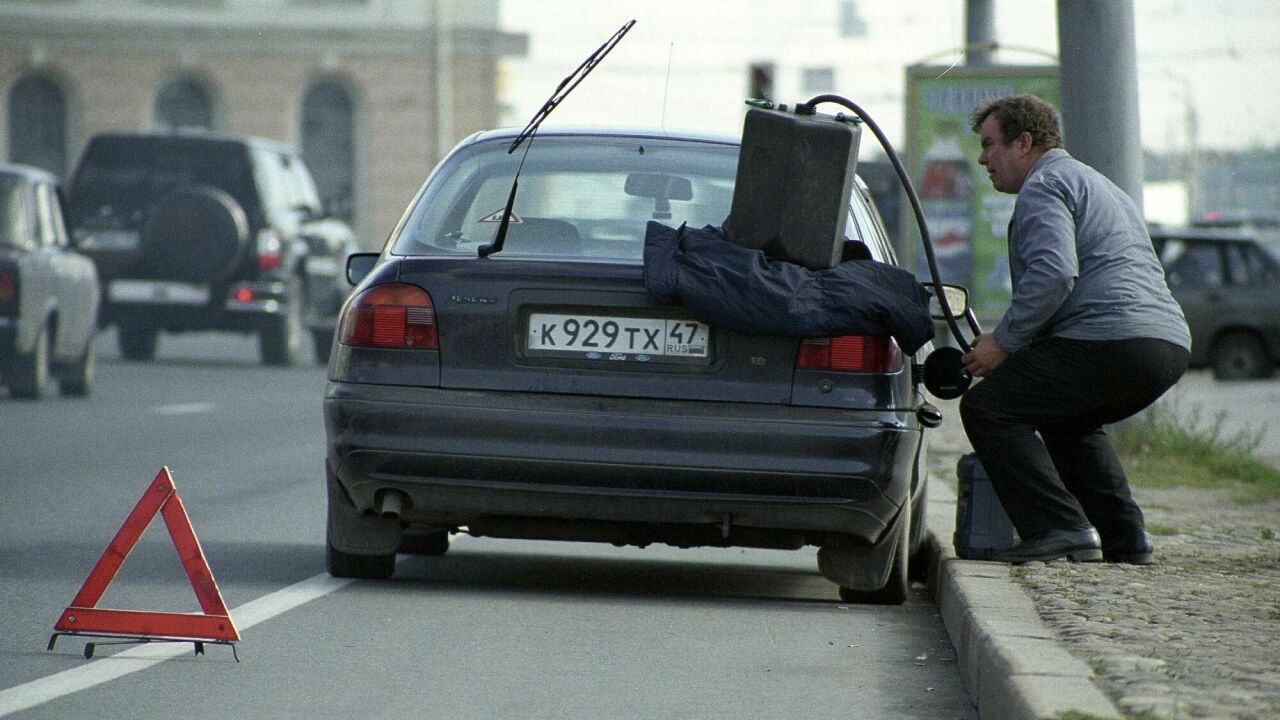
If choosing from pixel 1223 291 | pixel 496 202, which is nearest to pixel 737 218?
pixel 496 202

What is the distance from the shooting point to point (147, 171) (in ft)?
73.3

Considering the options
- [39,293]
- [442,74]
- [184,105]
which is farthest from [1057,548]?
[184,105]

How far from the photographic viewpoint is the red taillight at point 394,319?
6484 mm

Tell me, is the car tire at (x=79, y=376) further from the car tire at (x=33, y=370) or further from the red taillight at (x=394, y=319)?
the red taillight at (x=394, y=319)

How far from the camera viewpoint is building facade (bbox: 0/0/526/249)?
163 feet

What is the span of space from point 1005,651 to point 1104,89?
6.48 metres

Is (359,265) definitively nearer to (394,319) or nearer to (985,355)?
(394,319)

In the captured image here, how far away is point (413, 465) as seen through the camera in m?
6.43

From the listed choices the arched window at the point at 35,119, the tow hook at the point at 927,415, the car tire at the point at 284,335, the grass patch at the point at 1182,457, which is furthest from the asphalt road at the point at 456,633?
the arched window at the point at 35,119

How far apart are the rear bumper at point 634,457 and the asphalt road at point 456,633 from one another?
362 mm

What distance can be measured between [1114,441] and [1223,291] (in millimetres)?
14405

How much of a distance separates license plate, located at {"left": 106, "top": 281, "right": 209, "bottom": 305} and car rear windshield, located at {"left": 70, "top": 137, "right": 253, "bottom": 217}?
765 mm

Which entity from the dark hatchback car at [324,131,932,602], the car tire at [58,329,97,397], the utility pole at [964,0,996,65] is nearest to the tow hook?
the dark hatchback car at [324,131,932,602]

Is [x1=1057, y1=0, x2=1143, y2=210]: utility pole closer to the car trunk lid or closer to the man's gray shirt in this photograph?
the man's gray shirt
